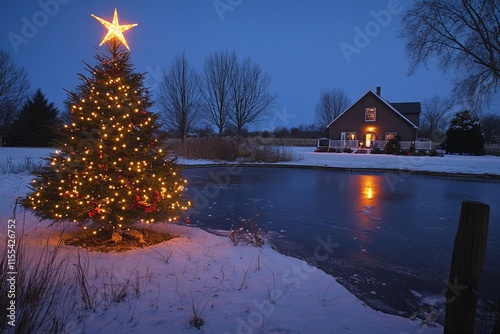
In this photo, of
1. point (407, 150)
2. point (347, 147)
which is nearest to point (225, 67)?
point (347, 147)

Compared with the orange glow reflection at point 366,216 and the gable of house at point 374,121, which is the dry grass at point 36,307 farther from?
the gable of house at point 374,121

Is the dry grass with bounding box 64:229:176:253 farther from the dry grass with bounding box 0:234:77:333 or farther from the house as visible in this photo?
the house

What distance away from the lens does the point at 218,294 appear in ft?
12.3

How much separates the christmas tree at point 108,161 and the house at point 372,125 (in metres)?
35.0

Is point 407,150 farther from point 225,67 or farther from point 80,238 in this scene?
point 80,238

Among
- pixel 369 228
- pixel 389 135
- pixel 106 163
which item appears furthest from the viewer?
pixel 389 135

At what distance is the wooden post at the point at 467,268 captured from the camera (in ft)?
7.66

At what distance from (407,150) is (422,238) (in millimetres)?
29633

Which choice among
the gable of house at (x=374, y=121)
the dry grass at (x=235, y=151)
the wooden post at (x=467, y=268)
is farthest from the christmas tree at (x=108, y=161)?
the gable of house at (x=374, y=121)

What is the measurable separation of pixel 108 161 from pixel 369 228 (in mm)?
5898

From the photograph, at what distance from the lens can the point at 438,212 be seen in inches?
369

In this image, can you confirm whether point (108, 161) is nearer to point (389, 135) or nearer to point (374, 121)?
point (389, 135)

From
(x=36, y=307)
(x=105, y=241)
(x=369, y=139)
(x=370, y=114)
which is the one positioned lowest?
(x=105, y=241)

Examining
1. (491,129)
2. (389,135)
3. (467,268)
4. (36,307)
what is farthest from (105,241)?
(491,129)
